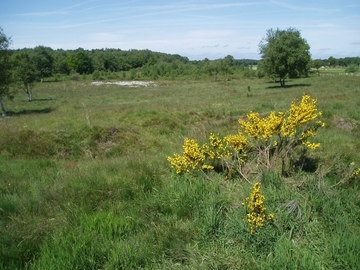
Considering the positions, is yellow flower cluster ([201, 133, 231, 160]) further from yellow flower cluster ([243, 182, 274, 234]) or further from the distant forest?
the distant forest

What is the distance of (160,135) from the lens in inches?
547

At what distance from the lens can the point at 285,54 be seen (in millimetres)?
40438

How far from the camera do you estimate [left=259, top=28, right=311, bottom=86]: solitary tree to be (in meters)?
40.7

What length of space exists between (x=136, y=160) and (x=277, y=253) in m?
3.74

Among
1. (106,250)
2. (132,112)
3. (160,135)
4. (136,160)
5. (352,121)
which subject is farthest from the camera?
(132,112)

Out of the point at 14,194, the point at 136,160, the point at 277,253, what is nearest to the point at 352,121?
the point at 136,160

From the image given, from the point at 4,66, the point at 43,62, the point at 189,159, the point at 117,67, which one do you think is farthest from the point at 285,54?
the point at 117,67

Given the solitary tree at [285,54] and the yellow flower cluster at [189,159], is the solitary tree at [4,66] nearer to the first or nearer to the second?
the yellow flower cluster at [189,159]

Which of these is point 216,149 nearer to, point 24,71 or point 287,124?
point 287,124

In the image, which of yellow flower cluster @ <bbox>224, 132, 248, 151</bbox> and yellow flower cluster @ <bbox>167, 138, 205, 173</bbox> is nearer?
yellow flower cluster @ <bbox>167, 138, 205, 173</bbox>

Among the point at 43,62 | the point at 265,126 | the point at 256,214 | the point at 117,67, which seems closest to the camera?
the point at 256,214

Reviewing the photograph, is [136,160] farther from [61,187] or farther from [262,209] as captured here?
[262,209]

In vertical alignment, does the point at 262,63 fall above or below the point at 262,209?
above

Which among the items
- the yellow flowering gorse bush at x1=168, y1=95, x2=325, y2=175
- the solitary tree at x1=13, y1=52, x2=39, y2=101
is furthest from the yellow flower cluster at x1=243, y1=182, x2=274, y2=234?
the solitary tree at x1=13, y1=52, x2=39, y2=101
